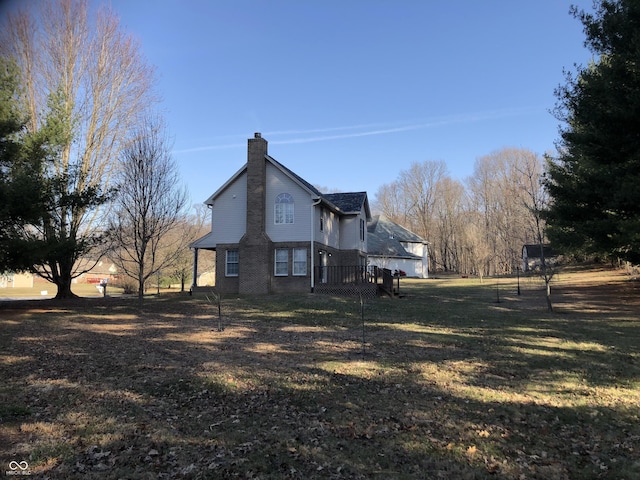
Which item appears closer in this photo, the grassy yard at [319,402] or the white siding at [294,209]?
the grassy yard at [319,402]

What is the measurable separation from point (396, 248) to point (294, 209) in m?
28.6

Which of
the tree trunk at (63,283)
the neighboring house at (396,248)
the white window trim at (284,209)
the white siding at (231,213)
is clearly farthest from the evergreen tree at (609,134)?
the neighboring house at (396,248)

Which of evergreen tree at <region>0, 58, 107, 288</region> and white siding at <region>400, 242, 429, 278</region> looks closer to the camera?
evergreen tree at <region>0, 58, 107, 288</region>

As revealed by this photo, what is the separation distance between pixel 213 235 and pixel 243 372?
17410 mm

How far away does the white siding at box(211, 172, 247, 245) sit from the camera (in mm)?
23547

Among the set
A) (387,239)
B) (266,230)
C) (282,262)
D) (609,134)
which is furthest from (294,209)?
(387,239)

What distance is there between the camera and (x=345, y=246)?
27797 mm

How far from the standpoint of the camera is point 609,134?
40.9 ft

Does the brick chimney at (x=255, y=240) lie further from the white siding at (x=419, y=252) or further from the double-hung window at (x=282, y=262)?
the white siding at (x=419, y=252)

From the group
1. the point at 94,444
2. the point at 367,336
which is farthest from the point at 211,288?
the point at 94,444

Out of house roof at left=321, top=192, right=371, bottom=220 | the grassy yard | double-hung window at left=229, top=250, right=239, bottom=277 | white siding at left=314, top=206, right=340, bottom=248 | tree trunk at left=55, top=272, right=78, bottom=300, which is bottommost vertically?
the grassy yard

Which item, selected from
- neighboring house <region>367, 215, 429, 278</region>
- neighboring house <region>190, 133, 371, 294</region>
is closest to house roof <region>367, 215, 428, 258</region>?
neighboring house <region>367, 215, 429, 278</region>

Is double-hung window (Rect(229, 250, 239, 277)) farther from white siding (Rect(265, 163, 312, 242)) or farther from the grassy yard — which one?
the grassy yard

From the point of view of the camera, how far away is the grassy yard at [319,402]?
4332mm
